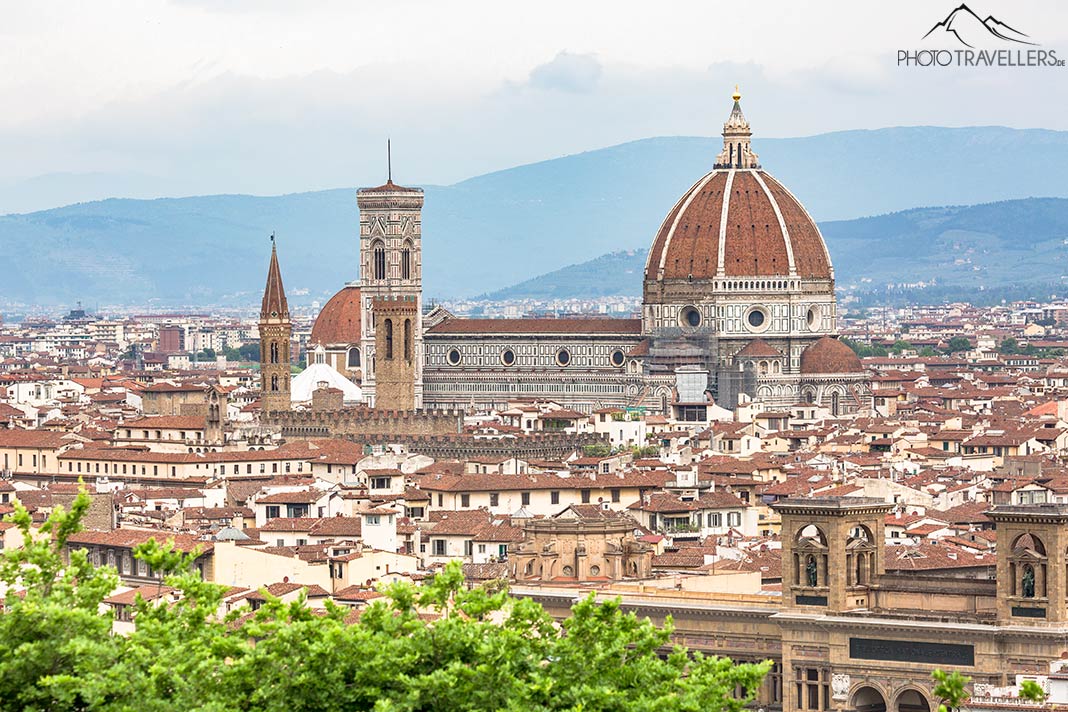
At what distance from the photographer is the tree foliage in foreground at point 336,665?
1179 inches

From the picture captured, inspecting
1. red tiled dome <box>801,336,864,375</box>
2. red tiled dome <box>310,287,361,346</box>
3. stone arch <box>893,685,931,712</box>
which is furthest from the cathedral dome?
stone arch <box>893,685,931,712</box>

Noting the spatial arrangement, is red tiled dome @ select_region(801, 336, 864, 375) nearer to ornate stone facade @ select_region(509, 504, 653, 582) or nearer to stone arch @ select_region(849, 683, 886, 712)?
ornate stone facade @ select_region(509, 504, 653, 582)

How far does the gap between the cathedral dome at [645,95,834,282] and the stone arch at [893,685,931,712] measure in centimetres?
11160

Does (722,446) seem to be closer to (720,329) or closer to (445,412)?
(445,412)

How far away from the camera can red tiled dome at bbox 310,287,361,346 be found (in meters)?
172

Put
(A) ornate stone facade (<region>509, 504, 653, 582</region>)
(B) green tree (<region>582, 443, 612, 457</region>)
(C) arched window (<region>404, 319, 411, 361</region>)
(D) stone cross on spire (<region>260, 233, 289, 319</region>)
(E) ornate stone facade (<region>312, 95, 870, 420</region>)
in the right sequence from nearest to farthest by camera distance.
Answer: (A) ornate stone facade (<region>509, 504, 653, 582</region>)
(B) green tree (<region>582, 443, 612, 457</region>)
(D) stone cross on spire (<region>260, 233, 289, 319</region>)
(C) arched window (<region>404, 319, 411, 361</region>)
(E) ornate stone facade (<region>312, 95, 870, 420</region>)

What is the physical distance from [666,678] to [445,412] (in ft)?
292

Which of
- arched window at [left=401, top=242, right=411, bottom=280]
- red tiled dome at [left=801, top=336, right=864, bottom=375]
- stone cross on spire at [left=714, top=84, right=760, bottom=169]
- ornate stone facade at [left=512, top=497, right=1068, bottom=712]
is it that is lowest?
ornate stone facade at [left=512, top=497, right=1068, bottom=712]

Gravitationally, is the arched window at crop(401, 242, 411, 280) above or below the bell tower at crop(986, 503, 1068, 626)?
above

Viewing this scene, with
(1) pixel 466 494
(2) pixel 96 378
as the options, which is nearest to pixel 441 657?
(1) pixel 466 494

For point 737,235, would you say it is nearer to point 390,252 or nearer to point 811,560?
point 390,252

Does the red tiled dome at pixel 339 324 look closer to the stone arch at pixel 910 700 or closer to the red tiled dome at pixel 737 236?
the red tiled dome at pixel 737 236

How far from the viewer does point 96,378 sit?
6668 inches

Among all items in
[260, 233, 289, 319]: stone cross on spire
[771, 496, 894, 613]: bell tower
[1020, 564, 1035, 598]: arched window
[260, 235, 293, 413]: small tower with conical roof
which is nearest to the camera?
[1020, 564, 1035, 598]: arched window
